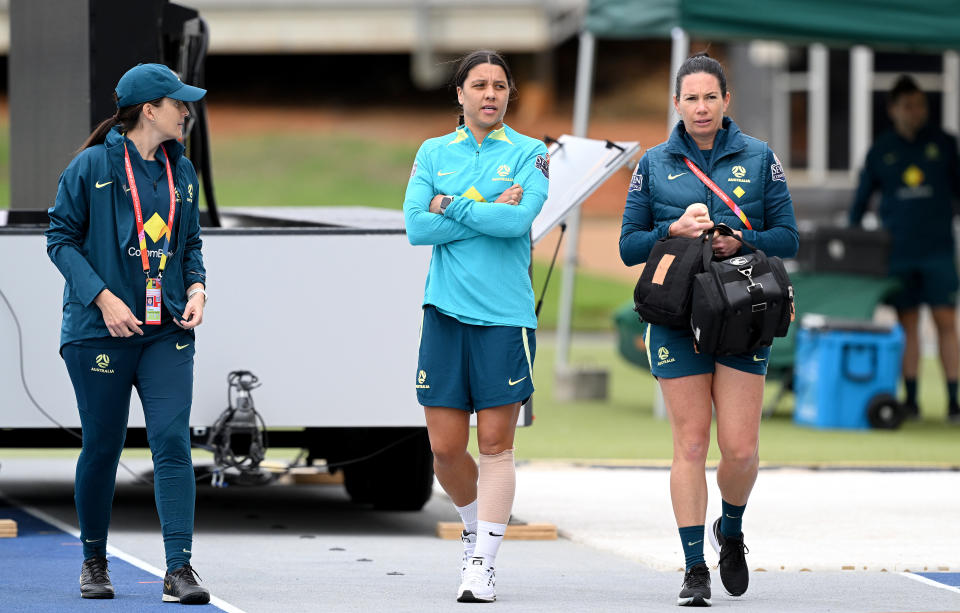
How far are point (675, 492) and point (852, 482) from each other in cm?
432

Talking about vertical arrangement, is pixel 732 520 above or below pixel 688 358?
below

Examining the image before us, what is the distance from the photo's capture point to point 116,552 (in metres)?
7.89

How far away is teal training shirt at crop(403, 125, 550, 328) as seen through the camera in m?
6.61

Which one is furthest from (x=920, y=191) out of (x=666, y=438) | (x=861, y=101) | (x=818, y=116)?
(x=818, y=116)

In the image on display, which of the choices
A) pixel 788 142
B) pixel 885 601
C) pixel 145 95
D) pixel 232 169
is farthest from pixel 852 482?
pixel 232 169

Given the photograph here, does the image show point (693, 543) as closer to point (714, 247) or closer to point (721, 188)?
point (714, 247)

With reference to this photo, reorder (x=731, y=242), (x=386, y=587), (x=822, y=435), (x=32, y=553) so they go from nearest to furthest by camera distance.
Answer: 1. (x=731, y=242)
2. (x=386, y=587)
3. (x=32, y=553)
4. (x=822, y=435)

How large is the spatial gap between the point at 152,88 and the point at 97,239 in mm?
579

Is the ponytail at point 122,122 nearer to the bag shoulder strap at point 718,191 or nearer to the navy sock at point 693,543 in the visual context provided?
the bag shoulder strap at point 718,191

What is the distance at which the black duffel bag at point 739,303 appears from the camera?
6.36 metres

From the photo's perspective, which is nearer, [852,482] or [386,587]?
[386,587]

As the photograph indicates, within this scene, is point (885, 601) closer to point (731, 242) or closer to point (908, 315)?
point (731, 242)

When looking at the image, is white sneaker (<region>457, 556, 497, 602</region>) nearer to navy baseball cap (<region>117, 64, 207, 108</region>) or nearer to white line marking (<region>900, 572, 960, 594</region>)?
white line marking (<region>900, 572, 960, 594</region>)

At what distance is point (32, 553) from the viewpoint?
7906 mm
